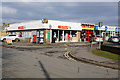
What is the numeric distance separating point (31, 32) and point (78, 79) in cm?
2748

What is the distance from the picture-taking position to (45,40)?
2862 centimetres

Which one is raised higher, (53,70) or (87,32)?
(87,32)

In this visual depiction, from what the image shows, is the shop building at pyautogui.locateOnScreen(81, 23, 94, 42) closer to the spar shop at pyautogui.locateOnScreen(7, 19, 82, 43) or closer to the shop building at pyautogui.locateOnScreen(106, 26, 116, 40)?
the spar shop at pyautogui.locateOnScreen(7, 19, 82, 43)

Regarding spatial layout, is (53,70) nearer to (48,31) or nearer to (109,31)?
(48,31)

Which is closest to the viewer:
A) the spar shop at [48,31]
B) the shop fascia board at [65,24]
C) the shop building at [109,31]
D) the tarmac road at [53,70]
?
the tarmac road at [53,70]


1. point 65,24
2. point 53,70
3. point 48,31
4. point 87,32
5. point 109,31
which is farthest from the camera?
point 109,31

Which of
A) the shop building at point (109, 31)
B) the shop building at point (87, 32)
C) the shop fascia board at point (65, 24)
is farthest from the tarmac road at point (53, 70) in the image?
the shop building at point (109, 31)

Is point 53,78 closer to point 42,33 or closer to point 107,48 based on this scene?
point 107,48

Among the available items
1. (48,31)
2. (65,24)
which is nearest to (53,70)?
(48,31)

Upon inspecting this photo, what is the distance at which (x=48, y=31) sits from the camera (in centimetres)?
2875

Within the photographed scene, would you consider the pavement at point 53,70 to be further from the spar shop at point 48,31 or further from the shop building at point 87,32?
the shop building at point 87,32

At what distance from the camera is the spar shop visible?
28.4 metres

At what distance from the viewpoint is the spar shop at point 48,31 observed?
93.2 ft

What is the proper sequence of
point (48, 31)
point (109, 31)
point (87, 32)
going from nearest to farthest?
point (48, 31), point (87, 32), point (109, 31)
